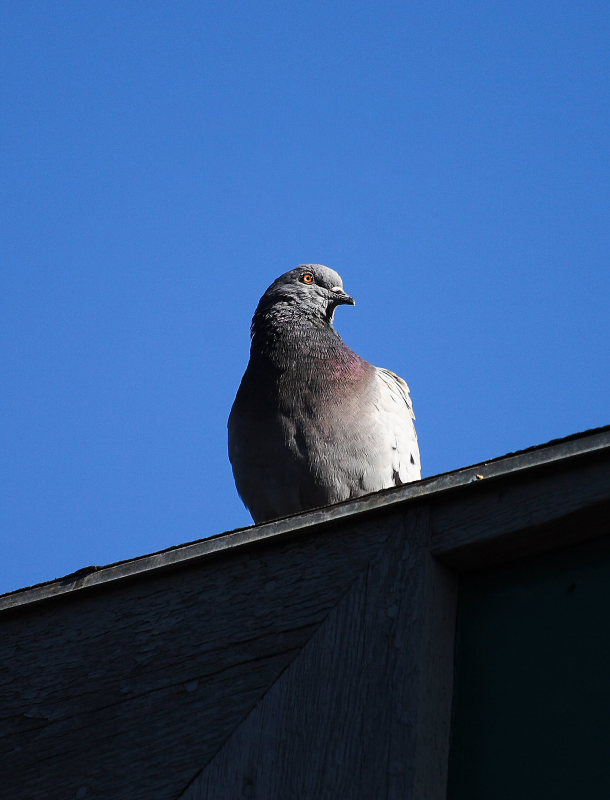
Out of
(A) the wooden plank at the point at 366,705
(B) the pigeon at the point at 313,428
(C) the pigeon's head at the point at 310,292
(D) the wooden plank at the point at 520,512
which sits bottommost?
(A) the wooden plank at the point at 366,705

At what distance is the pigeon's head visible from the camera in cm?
812

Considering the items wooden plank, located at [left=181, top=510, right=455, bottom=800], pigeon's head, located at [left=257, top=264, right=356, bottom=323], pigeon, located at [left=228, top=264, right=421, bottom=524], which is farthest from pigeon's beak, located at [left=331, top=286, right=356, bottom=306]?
wooden plank, located at [left=181, top=510, right=455, bottom=800]

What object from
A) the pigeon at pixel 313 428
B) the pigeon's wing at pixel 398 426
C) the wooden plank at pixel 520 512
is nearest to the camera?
the wooden plank at pixel 520 512

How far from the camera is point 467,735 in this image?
2.64 metres

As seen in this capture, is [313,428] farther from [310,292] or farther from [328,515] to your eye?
[328,515]

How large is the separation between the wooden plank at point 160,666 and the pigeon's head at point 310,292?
4913 mm

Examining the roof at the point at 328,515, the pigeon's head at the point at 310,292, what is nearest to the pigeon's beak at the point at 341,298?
the pigeon's head at the point at 310,292

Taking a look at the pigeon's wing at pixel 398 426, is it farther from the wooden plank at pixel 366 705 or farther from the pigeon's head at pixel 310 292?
the wooden plank at pixel 366 705

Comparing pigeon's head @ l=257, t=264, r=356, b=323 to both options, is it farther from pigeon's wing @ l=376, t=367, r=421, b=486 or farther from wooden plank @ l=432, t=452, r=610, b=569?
wooden plank @ l=432, t=452, r=610, b=569

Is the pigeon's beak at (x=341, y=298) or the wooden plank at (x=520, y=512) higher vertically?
the pigeon's beak at (x=341, y=298)

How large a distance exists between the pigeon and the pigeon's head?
56cm

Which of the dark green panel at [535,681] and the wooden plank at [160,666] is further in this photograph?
the wooden plank at [160,666]

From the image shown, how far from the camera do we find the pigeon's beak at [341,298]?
27.7ft

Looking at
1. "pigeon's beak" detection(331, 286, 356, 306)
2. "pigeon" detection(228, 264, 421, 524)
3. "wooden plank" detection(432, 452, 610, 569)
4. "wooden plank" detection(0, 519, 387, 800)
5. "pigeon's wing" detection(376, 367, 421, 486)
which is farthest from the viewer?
"pigeon's beak" detection(331, 286, 356, 306)
